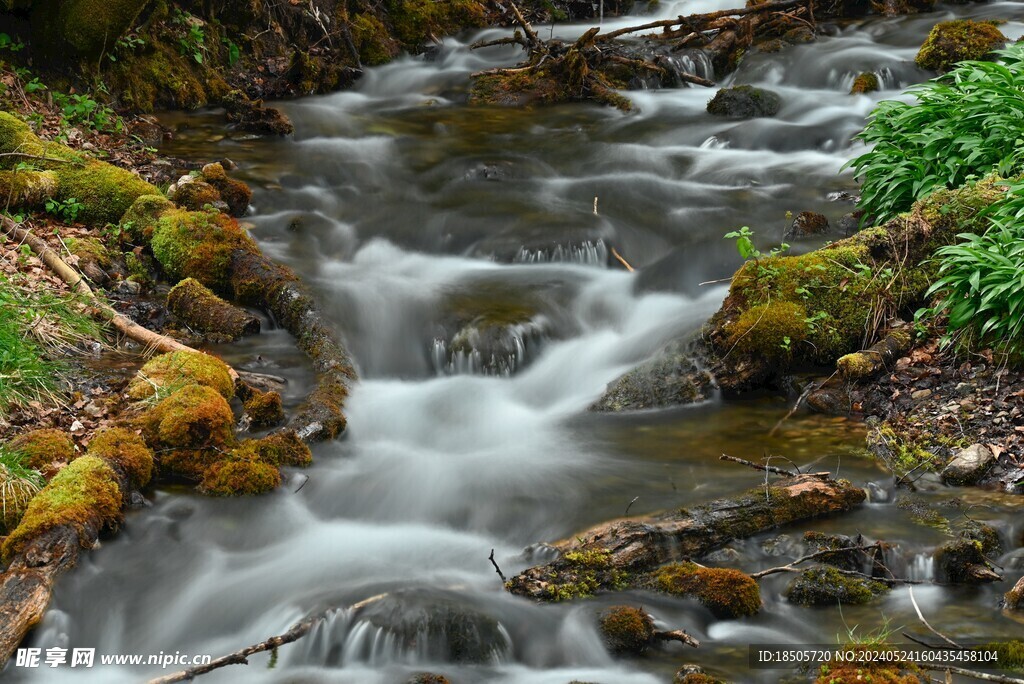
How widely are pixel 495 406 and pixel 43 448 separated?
316cm

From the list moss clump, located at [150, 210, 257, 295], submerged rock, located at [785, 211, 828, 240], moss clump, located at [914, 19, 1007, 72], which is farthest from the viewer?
moss clump, located at [914, 19, 1007, 72]

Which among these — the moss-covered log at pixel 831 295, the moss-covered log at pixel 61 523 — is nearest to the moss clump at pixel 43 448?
the moss-covered log at pixel 61 523

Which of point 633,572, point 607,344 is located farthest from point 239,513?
point 607,344

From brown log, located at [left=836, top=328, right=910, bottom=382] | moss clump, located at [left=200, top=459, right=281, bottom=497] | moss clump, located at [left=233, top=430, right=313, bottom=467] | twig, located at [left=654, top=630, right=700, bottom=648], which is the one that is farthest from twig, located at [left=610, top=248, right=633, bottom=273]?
twig, located at [left=654, top=630, right=700, bottom=648]

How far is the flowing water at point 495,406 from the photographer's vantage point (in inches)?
182

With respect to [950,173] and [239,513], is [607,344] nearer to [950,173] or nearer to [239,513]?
[950,173]

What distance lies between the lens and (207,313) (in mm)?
7953

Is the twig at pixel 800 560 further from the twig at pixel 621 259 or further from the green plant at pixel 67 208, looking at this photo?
the green plant at pixel 67 208

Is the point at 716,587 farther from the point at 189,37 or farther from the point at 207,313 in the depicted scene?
the point at 189,37

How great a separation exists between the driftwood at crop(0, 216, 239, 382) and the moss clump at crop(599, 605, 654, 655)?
357 cm

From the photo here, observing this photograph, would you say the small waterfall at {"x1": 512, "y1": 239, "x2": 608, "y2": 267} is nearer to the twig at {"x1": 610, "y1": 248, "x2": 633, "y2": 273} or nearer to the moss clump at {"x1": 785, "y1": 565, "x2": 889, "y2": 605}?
the twig at {"x1": 610, "y1": 248, "x2": 633, "y2": 273}

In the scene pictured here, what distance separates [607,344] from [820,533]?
10.8ft

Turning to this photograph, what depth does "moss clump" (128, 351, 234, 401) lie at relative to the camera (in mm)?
6398

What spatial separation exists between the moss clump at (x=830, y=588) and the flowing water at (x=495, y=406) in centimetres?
9
